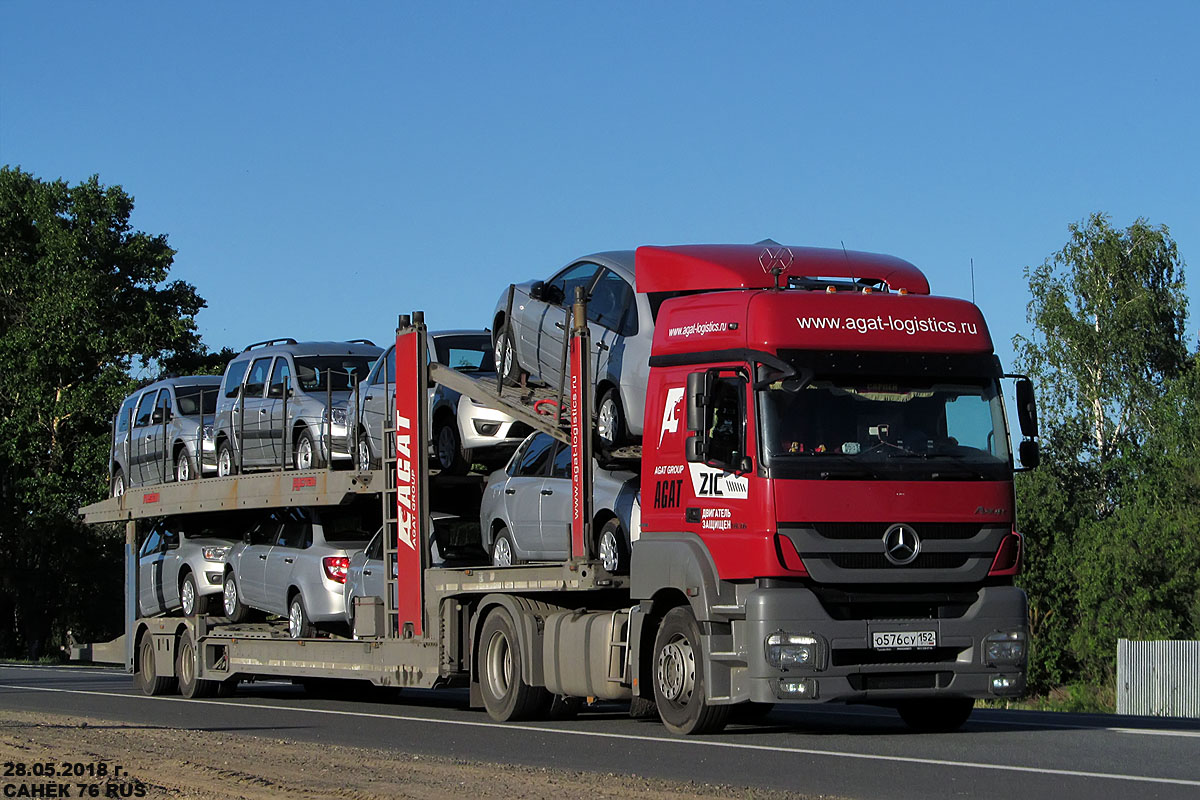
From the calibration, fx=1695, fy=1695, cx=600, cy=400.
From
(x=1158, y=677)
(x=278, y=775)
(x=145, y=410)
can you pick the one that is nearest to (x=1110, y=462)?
(x=1158, y=677)

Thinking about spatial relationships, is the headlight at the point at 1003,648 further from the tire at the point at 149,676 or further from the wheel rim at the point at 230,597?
the tire at the point at 149,676

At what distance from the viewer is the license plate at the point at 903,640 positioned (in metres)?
11.9

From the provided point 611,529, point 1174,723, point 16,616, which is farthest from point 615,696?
point 16,616

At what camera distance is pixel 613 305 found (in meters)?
14.0

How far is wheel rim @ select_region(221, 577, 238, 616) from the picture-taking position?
20312 millimetres

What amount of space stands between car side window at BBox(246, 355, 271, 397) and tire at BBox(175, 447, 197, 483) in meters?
1.84

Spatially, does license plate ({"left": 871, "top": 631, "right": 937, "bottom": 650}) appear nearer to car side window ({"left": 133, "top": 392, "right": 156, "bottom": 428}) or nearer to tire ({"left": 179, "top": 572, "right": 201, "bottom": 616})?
tire ({"left": 179, "top": 572, "right": 201, "bottom": 616})

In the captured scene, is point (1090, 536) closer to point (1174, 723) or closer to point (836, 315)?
point (1174, 723)

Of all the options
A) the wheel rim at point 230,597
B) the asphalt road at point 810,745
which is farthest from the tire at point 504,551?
the wheel rim at point 230,597

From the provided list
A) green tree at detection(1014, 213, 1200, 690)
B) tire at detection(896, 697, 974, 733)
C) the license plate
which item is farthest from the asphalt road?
green tree at detection(1014, 213, 1200, 690)

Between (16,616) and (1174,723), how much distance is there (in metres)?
43.3

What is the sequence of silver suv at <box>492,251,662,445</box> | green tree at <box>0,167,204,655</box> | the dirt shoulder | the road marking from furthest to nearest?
green tree at <box>0,167,204,655</box> → silver suv at <box>492,251,662,445</box> → the road marking → the dirt shoulder

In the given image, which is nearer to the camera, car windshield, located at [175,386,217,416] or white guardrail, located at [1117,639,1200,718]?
car windshield, located at [175,386,217,416]

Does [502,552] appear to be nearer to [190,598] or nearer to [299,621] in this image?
[299,621]
